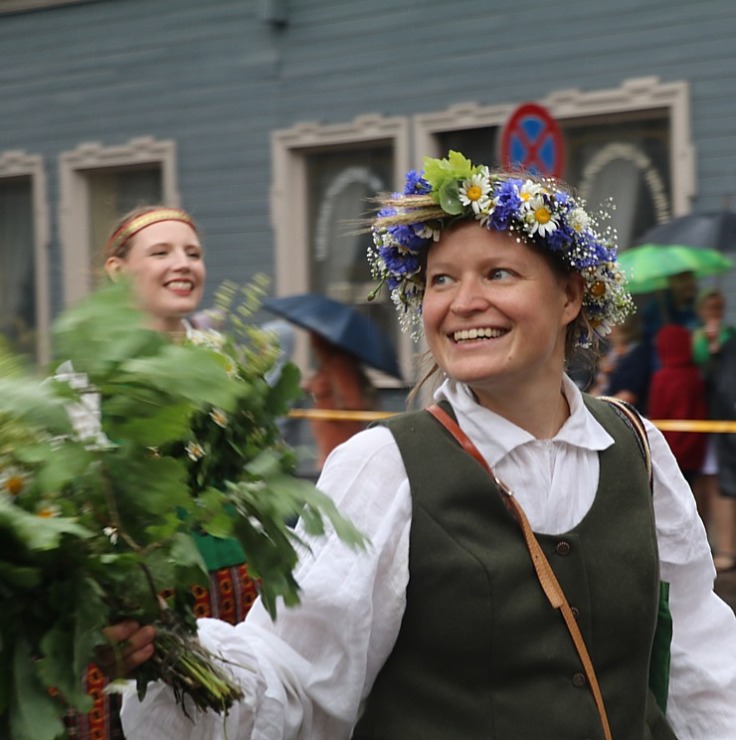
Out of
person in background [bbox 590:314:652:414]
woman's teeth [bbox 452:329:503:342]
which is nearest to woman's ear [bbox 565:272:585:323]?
woman's teeth [bbox 452:329:503:342]

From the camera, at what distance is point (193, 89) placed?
552 inches

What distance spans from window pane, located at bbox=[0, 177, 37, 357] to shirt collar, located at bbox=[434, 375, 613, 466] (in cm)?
1286

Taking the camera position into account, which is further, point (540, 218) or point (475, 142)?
point (475, 142)

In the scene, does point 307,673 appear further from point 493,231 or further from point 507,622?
point 493,231

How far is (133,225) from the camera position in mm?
4918

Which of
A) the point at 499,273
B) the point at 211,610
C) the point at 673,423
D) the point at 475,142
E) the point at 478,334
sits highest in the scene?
the point at 475,142

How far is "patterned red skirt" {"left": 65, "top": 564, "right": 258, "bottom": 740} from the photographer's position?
11.4ft

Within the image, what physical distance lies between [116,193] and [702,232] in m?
7.17

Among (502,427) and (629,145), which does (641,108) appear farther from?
(502,427)

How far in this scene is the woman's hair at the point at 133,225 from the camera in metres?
4.91

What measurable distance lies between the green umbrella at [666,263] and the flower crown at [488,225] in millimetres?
5697

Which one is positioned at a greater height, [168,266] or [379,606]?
[168,266]

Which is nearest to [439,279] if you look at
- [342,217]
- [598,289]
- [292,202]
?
[598,289]

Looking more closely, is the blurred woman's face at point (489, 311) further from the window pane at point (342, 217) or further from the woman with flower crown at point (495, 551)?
the window pane at point (342, 217)
